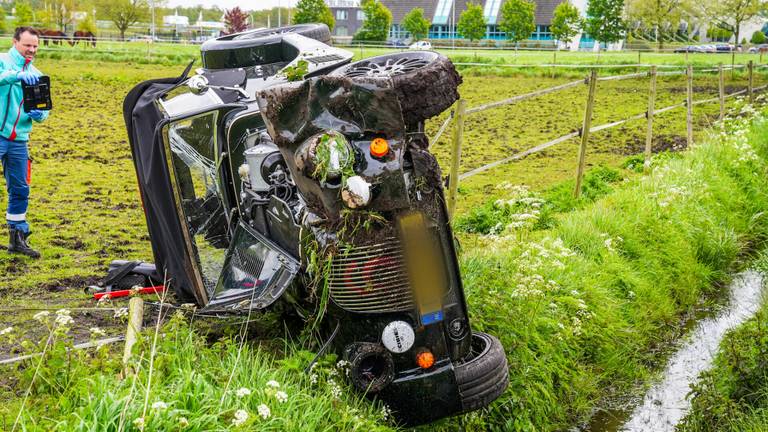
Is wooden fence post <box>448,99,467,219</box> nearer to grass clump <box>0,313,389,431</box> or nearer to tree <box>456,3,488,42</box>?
grass clump <box>0,313,389,431</box>

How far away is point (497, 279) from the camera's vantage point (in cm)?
627

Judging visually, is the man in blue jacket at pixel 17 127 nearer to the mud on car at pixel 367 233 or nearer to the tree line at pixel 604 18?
the mud on car at pixel 367 233

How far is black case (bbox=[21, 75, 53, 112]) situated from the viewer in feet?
26.1

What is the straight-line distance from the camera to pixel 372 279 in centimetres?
418

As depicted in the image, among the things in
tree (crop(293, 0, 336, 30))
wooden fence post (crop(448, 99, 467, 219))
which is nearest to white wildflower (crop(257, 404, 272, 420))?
wooden fence post (crop(448, 99, 467, 219))

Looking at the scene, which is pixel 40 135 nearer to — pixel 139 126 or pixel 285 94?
pixel 139 126

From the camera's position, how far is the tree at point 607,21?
49.7m

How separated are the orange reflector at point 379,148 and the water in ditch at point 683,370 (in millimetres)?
2946

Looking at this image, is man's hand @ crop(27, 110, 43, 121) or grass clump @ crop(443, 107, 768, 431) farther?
man's hand @ crop(27, 110, 43, 121)

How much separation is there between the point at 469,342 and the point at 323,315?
0.78 m

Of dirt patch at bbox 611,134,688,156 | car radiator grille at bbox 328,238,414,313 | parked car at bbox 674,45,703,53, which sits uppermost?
parked car at bbox 674,45,703,53

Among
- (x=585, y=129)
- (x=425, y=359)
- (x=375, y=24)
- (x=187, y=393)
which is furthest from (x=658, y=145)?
(x=375, y=24)

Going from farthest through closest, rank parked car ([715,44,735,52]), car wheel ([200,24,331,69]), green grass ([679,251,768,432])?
parked car ([715,44,735,52]) < car wheel ([200,24,331,69]) < green grass ([679,251,768,432])

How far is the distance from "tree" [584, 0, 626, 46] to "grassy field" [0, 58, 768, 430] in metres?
36.9
